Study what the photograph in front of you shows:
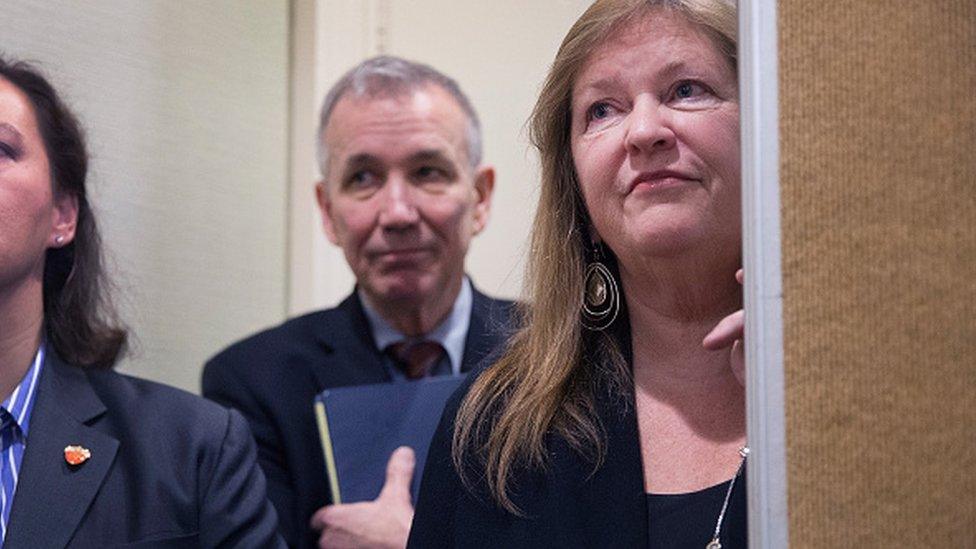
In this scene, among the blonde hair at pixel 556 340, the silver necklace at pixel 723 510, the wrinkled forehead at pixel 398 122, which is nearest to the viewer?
the silver necklace at pixel 723 510

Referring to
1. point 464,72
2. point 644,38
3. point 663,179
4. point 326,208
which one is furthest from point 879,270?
point 326,208

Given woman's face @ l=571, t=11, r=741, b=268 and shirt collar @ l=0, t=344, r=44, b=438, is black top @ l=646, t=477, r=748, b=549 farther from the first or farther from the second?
shirt collar @ l=0, t=344, r=44, b=438

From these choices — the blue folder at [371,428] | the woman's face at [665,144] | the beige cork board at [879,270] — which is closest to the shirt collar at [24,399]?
the blue folder at [371,428]

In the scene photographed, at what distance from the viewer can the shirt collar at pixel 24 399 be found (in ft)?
5.21

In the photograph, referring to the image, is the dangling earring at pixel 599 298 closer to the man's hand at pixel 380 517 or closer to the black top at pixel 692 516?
the black top at pixel 692 516

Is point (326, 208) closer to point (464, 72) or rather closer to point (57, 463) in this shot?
point (464, 72)

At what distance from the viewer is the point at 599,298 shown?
1.50 metres

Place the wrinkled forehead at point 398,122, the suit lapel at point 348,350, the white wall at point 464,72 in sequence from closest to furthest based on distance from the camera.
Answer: the white wall at point 464,72 < the suit lapel at point 348,350 < the wrinkled forehead at point 398,122

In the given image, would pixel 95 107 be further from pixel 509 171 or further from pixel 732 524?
pixel 732 524

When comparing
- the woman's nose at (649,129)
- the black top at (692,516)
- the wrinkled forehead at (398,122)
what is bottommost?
the black top at (692,516)

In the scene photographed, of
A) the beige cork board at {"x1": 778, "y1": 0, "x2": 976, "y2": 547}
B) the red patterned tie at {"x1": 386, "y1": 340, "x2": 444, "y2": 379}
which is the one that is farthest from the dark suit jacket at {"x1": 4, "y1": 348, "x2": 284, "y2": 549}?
the beige cork board at {"x1": 778, "y1": 0, "x2": 976, "y2": 547}

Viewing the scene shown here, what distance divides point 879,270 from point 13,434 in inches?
40.5

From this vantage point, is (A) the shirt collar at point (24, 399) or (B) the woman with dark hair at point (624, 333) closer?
(B) the woman with dark hair at point (624, 333)

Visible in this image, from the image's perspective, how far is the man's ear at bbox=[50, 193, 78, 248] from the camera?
1.65 metres
